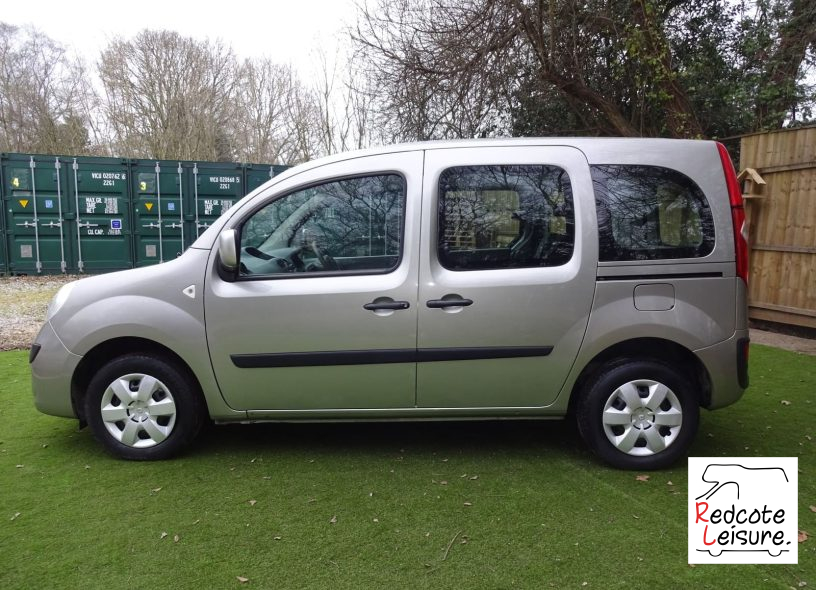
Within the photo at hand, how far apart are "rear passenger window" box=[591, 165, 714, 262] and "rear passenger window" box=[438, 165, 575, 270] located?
206mm

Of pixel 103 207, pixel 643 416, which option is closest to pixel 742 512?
pixel 643 416

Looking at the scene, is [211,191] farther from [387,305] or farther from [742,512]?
[742,512]

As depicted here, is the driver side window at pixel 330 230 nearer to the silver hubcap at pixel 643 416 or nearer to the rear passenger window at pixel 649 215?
the rear passenger window at pixel 649 215

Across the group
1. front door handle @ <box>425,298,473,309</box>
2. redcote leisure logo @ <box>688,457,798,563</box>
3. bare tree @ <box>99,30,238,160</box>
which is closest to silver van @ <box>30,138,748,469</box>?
front door handle @ <box>425,298,473,309</box>

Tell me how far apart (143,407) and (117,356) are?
0.34 meters

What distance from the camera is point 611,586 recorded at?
227cm

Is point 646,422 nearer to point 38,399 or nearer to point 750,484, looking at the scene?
point 750,484

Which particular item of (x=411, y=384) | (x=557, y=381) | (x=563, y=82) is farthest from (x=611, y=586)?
(x=563, y=82)

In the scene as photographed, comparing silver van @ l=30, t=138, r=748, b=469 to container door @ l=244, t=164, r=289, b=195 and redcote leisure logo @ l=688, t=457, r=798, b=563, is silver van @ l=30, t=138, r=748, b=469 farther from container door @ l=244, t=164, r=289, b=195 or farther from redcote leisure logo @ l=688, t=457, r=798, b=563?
container door @ l=244, t=164, r=289, b=195

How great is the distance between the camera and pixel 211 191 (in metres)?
12.5

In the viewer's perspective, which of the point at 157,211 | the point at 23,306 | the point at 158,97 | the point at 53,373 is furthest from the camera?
the point at 158,97

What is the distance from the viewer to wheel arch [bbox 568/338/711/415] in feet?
10.7

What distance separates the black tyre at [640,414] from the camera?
3.22m

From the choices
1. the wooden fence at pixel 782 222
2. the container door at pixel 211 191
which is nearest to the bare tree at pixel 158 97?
the container door at pixel 211 191
